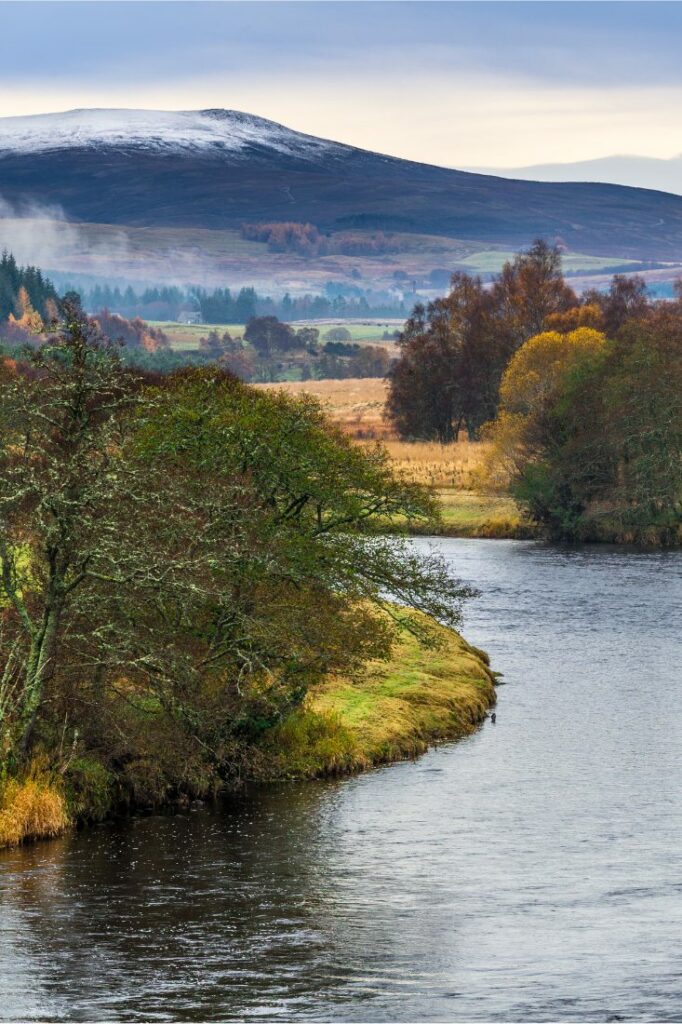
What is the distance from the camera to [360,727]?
142 ft

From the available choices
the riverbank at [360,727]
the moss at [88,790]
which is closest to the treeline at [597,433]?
the riverbank at [360,727]

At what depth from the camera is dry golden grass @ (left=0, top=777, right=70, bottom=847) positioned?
33.1m

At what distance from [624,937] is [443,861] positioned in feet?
19.0

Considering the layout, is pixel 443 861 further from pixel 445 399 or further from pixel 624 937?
pixel 445 399

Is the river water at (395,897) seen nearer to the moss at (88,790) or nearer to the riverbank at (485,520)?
the moss at (88,790)

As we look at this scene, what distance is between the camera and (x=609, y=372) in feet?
343

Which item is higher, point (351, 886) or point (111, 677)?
point (111, 677)

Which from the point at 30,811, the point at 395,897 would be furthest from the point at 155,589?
the point at 395,897

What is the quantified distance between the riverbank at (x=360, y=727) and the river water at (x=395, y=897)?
2.26 feet

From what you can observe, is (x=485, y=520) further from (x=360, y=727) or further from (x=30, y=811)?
(x=30, y=811)

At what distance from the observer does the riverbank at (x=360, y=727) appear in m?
33.8

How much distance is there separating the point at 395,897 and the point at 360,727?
12.6 meters

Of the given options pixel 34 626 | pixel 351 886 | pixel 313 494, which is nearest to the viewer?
pixel 351 886

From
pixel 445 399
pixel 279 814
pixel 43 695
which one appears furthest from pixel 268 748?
pixel 445 399
